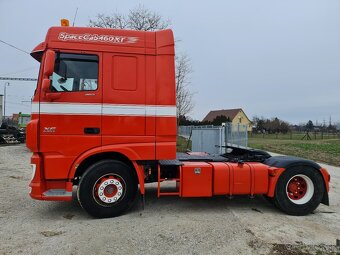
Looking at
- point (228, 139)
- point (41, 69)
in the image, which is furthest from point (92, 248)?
point (228, 139)

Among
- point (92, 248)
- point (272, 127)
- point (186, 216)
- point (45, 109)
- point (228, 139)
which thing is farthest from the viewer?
point (272, 127)

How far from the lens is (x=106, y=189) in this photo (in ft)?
20.6

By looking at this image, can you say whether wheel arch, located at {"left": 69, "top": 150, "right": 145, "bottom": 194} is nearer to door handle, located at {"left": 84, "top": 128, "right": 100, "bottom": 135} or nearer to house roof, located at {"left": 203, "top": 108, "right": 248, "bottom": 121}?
door handle, located at {"left": 84, "top": 128, "right": 100, "bottom": 135}

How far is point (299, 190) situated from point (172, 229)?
9.32 ft

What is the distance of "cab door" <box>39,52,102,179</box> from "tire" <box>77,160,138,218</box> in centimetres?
39

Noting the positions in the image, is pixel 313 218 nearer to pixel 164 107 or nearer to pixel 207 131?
Answer: pixel 164 107

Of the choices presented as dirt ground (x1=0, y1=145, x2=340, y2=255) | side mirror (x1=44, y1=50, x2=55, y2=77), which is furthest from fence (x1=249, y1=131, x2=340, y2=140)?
side mirror (x1=44, y1=50, x2=55, y2=77)

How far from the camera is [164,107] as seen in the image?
6.47 m

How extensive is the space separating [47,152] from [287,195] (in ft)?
14.9

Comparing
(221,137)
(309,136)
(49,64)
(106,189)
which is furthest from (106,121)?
(309,136)

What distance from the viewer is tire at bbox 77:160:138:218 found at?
617cm

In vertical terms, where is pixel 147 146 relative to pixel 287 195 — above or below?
above

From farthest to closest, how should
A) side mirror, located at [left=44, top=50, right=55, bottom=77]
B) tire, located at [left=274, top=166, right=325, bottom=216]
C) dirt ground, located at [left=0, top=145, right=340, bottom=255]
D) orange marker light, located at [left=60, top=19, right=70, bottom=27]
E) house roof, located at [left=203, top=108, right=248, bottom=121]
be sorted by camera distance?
house roof, located at [left=203, top=108, right=248, bottom=121] < tire, located at [left=274, top=166, right=325, bottom=216] < orange marker light, located at [left=60, top=19, right=70, bottom=27] < side mirror, located at [left=44, top=50, right=55, bottom=77] < dirt ground, located at [left=0, top=145, right=340, bottom=255]

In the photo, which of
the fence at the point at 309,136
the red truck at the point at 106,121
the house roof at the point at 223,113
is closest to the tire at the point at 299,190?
the red truck at the point at 106,121
